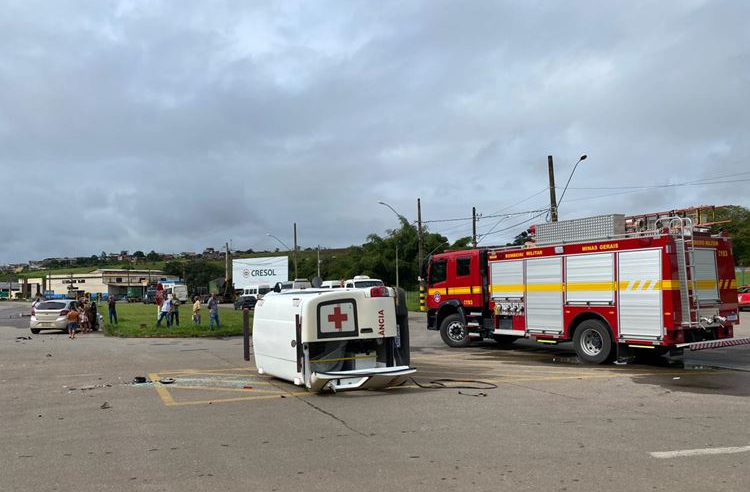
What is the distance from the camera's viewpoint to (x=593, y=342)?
14203mm

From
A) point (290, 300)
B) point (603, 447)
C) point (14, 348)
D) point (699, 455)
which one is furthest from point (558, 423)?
point (14, 348)

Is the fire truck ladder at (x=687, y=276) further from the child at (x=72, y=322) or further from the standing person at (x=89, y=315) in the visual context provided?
the standing person at (x=89, y=315)

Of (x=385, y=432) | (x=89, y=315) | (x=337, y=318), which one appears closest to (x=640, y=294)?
(x=337, y=318)

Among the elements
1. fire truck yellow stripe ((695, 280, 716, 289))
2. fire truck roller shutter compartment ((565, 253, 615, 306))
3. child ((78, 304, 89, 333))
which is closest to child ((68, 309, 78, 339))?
child ((78, 304, 89, 333))

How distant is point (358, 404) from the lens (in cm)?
935

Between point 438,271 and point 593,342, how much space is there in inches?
228

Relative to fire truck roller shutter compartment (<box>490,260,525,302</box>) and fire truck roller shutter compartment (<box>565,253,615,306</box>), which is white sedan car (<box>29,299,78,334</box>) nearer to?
fire truck roller shutter compartment (<box>490,260,525,302</box>)

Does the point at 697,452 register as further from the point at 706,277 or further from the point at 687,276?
the point at 706,277

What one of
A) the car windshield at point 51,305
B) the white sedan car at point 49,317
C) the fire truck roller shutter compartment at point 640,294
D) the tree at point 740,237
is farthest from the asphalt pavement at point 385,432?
the tree at point 740,237

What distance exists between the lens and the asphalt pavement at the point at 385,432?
559 centimetres

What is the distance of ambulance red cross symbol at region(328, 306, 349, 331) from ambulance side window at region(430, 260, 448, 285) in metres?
8.59

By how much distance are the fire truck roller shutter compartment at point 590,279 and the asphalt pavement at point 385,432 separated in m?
1.66

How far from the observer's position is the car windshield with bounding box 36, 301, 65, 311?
92.2 ft

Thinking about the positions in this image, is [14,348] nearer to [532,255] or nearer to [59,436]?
[59,436]
